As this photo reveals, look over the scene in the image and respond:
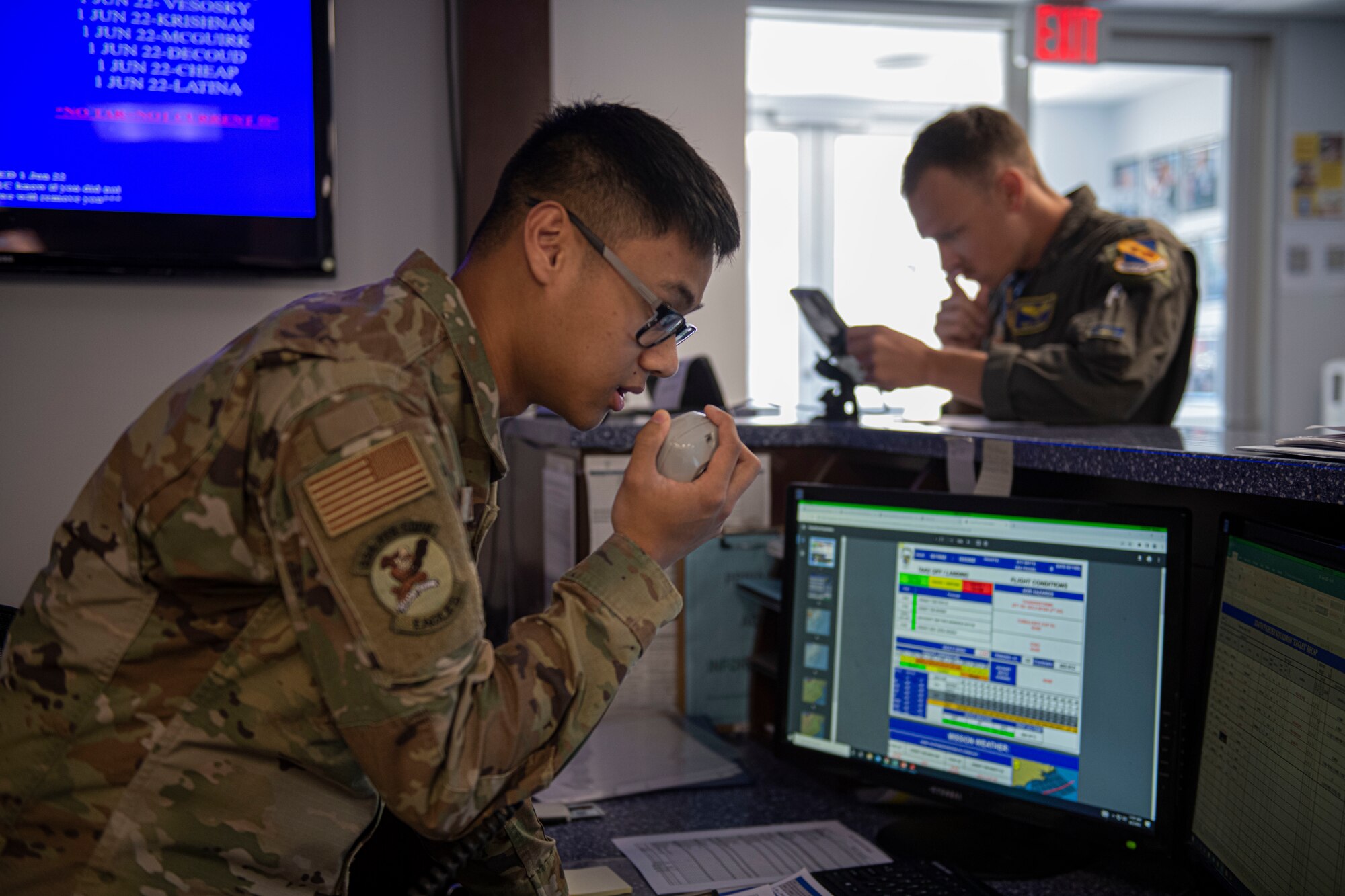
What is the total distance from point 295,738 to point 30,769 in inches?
7.2

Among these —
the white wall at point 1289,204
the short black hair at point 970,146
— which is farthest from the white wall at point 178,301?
the white wall at point 1289,204

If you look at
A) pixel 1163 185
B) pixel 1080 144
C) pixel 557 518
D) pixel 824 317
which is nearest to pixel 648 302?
pixel 557 518

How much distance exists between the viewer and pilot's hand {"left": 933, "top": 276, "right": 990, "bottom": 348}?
7.88 feet

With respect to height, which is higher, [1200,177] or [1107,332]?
[1200,177]

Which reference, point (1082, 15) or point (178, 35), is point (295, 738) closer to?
point (178, 35)

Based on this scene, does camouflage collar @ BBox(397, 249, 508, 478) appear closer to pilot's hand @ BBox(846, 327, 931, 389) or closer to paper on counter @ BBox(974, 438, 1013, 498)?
paper on counter @ BBox(974, 438, 1013, 498)

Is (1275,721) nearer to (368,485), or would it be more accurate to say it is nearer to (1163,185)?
(368,485)

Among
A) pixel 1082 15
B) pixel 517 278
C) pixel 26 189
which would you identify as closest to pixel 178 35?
pixel 26 189

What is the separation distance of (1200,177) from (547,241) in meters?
4.57

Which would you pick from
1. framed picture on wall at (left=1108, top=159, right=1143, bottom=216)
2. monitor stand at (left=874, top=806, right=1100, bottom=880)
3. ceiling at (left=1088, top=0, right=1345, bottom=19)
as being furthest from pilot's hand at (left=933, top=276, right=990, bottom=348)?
framed picture on wall at (left=1108, top=159, right=1143, bottom=216)

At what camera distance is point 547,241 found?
0.85m

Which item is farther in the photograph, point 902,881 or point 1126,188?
point 1126,188

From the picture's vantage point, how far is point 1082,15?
3.82 metres

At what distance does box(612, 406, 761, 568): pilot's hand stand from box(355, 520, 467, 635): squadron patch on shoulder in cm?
18
